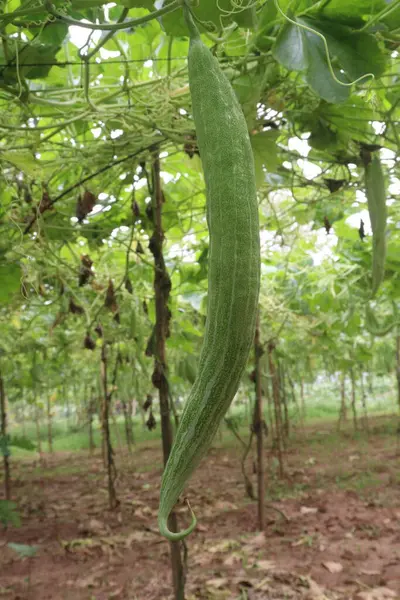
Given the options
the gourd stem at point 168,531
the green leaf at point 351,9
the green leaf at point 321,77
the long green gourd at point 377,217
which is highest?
the green leaf at point 351,9

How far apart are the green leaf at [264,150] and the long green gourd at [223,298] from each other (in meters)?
0.97

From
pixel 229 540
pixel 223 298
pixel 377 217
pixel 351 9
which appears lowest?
pixel 229 540

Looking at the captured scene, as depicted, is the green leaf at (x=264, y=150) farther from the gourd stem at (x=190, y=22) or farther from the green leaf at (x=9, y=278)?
the green leaf at (x=9, y=278)

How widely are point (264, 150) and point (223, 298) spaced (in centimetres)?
115

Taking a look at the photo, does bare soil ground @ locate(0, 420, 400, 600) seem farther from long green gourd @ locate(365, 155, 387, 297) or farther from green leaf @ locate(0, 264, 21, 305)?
long green gourd @ locate(365, 155, 387, 297)

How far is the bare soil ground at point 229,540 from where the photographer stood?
3025mm

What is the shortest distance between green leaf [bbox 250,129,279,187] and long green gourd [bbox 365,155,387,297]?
1.01ft

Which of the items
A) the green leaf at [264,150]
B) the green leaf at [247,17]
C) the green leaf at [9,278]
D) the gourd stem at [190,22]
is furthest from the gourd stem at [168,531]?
the green leaf at [9,278]

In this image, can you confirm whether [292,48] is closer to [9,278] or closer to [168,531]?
[168,531]

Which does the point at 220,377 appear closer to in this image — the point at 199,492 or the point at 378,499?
the point at 378,499

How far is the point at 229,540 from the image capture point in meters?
3.84

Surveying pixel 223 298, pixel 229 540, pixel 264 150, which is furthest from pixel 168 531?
pixel 229 540

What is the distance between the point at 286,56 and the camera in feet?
3.54

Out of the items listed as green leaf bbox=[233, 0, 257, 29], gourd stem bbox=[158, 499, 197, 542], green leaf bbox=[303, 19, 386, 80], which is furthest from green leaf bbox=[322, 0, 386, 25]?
gourd stem bbox=[158, 499, 197, 542]
